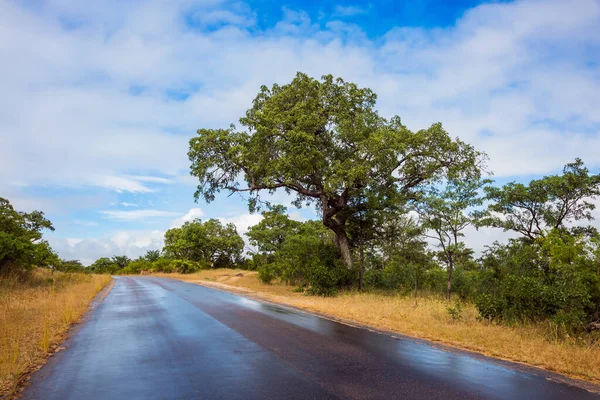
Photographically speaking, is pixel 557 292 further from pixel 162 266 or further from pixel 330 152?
pixel 162 266

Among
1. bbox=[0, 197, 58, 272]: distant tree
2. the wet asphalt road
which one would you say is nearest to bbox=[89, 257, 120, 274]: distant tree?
bbox=[0, 197, 58, 272]: distant tree

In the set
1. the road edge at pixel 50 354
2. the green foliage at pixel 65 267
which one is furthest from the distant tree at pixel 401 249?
the green foliage at pixel 65 267

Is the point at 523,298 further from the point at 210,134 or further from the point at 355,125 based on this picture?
the point at 210,134

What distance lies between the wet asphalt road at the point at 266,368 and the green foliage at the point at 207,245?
5734 centimetres

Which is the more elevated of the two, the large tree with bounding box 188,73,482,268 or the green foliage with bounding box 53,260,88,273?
the large tree with bounding box 188,73,482,268

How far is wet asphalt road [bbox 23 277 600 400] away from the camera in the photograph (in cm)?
539

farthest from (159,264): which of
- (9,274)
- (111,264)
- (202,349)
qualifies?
(202,349)

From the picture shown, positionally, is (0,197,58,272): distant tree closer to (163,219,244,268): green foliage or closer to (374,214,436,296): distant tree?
(374,214,436,296): distant tree

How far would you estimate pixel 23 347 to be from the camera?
26.0ft

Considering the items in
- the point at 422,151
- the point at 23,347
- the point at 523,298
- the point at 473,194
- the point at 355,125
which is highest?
the point at 355,125

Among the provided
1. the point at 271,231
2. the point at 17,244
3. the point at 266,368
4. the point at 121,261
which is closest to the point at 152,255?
the point at 121,261

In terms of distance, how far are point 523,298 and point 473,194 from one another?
6.94m

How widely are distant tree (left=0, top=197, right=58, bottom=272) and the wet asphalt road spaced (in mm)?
→ 13474

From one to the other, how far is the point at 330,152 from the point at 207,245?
5035cm
